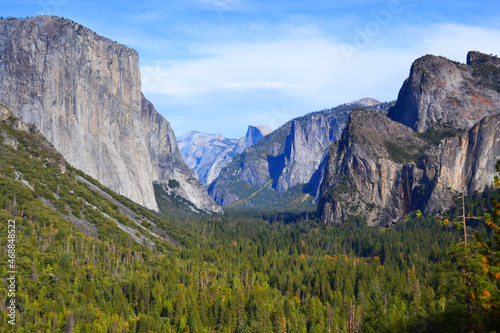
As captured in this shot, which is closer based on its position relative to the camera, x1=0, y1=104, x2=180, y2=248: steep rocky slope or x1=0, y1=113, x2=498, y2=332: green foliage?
x1=0, y1=113, x2=498, y2=332: green foliage

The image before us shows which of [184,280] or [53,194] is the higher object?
[53,194]

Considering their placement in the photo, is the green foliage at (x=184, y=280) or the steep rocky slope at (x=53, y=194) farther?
the steep rocky slope at (x=53, y=194)

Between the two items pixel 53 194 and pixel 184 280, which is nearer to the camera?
pixel 184 280

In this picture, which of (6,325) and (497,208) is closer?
(497,208)

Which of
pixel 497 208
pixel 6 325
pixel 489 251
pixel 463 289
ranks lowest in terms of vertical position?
pixel 6 325

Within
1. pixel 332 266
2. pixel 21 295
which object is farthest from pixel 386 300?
pixel 21 295

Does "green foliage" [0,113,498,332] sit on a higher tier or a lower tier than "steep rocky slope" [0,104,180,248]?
lower

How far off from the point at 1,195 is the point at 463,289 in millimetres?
126262

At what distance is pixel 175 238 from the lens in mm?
196750

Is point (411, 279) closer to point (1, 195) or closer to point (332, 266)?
point (332, 266)

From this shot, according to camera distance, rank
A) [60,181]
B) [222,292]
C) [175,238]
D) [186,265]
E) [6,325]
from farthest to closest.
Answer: [175,238] → [60,181] → [186,265] → [222,292] → [6,325]

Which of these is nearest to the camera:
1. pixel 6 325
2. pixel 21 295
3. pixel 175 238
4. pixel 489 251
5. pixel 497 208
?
pixel 497 208

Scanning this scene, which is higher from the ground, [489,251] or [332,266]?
[489,251]

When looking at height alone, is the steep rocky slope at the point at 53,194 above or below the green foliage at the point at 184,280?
above
